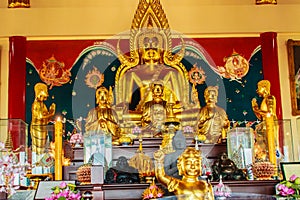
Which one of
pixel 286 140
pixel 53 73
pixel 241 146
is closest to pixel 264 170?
pixel 241 146

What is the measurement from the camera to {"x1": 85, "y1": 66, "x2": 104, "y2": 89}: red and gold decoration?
22.5 feet

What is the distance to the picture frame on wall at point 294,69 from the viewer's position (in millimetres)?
6809

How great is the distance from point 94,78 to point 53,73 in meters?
0.48

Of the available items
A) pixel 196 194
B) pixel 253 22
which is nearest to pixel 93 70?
pixel 253 22

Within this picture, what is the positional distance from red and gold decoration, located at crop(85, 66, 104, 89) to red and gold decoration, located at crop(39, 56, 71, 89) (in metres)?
0.25

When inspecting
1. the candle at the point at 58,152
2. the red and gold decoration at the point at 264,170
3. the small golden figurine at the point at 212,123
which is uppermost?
the small golden figurine at the point at 212,123

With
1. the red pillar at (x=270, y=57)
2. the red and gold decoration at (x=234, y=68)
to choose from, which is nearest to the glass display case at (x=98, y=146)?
the red and gold decoration at (x=234, y=68)

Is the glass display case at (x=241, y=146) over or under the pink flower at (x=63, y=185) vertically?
over

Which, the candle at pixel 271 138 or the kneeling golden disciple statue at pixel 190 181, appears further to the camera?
the candle at pixel 271 138

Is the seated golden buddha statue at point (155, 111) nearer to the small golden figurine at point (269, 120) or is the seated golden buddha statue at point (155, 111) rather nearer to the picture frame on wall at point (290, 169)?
the small golden figurine at point (269, 120)

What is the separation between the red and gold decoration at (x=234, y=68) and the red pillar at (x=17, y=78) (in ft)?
7.55

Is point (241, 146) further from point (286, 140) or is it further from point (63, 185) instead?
point (63, 185)

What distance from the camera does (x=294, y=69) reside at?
688cm

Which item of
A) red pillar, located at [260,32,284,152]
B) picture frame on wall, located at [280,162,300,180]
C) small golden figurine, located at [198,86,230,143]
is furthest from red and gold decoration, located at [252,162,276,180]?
red pillar, located at [260,32,284,152]
